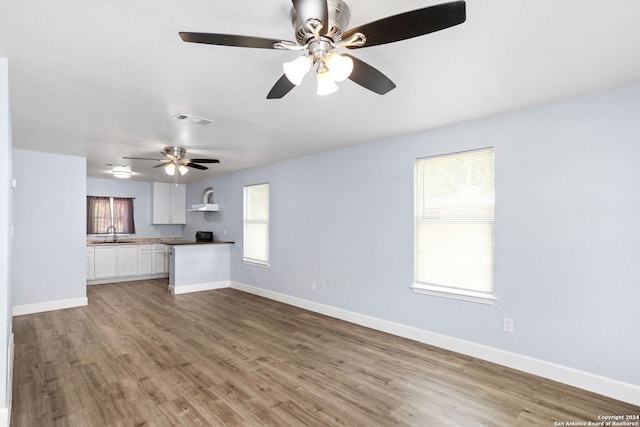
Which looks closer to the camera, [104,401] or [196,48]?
[196,48]

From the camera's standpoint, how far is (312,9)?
1404 mm

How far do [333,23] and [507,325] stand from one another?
303 cm

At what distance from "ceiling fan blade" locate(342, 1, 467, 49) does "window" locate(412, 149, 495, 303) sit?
2241 millimetres

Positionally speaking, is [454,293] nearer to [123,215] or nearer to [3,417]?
[3,417]

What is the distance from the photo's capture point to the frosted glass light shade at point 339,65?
162cm

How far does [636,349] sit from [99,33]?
4.21 metres

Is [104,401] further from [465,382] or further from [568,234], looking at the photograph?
[568,234]

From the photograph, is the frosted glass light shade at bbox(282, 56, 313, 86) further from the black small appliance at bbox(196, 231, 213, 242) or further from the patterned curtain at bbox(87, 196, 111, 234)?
the patterned curtain at bbox(87, 196, 111, 234)

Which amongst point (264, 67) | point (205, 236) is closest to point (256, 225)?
point (205, 236)

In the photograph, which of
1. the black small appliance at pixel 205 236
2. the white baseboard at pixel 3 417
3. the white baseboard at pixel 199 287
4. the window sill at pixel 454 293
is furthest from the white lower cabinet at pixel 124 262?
the window sill at pixel 454 293

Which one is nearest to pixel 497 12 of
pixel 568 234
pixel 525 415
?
pixel 568 234

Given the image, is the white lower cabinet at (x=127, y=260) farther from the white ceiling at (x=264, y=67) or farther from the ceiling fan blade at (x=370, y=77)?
the ceiling fan blade at (x=370, y=77)

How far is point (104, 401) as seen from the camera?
100 inches

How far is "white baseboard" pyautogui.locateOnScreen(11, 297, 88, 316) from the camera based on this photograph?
4.86m
